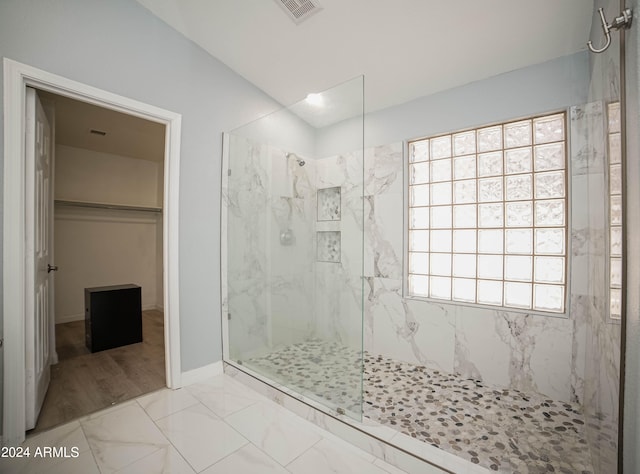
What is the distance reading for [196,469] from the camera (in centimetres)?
141

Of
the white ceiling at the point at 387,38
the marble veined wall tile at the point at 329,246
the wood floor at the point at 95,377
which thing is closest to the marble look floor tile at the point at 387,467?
the marble veined wall tile at the point at 329,246

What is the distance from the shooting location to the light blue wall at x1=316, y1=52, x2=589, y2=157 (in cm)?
196

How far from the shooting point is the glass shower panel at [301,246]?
1822mm

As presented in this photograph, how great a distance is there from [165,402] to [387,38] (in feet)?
10.0

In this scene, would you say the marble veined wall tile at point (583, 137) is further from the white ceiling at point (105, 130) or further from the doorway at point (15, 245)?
the white ceiling at point (105, 130)

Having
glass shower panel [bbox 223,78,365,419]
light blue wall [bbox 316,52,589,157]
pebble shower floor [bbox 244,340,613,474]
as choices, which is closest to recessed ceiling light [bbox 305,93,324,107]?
glass shower panel [bbox 223,78,365,419]

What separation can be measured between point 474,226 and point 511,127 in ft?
2.75

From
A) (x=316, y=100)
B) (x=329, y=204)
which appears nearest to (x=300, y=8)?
(x=316, y=100)

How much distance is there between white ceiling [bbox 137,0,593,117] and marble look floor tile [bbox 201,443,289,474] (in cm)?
274

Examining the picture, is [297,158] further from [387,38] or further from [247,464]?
[247,464]

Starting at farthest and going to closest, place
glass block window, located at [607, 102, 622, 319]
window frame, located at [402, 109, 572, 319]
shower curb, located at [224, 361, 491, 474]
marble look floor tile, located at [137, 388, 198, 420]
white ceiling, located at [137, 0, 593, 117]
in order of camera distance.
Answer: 1. window frame, located at [402, 109, 572, 319]
2. marble look floor tile, located at [137, 388, 198, 420]
3. white ceiling, located at [137, 0, 593, 117]
4. shower curb, located at [224, 361, 491, 474]
5. glass block window, located at [607, 102, 622, 319]

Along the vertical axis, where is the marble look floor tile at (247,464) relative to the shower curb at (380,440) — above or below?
below

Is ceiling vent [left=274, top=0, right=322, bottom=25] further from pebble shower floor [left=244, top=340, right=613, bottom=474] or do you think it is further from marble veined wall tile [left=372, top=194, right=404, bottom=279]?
pebble shower floor [left=244, top=340, right=613, bottom=474]

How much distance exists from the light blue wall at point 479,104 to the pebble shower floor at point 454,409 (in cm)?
153
